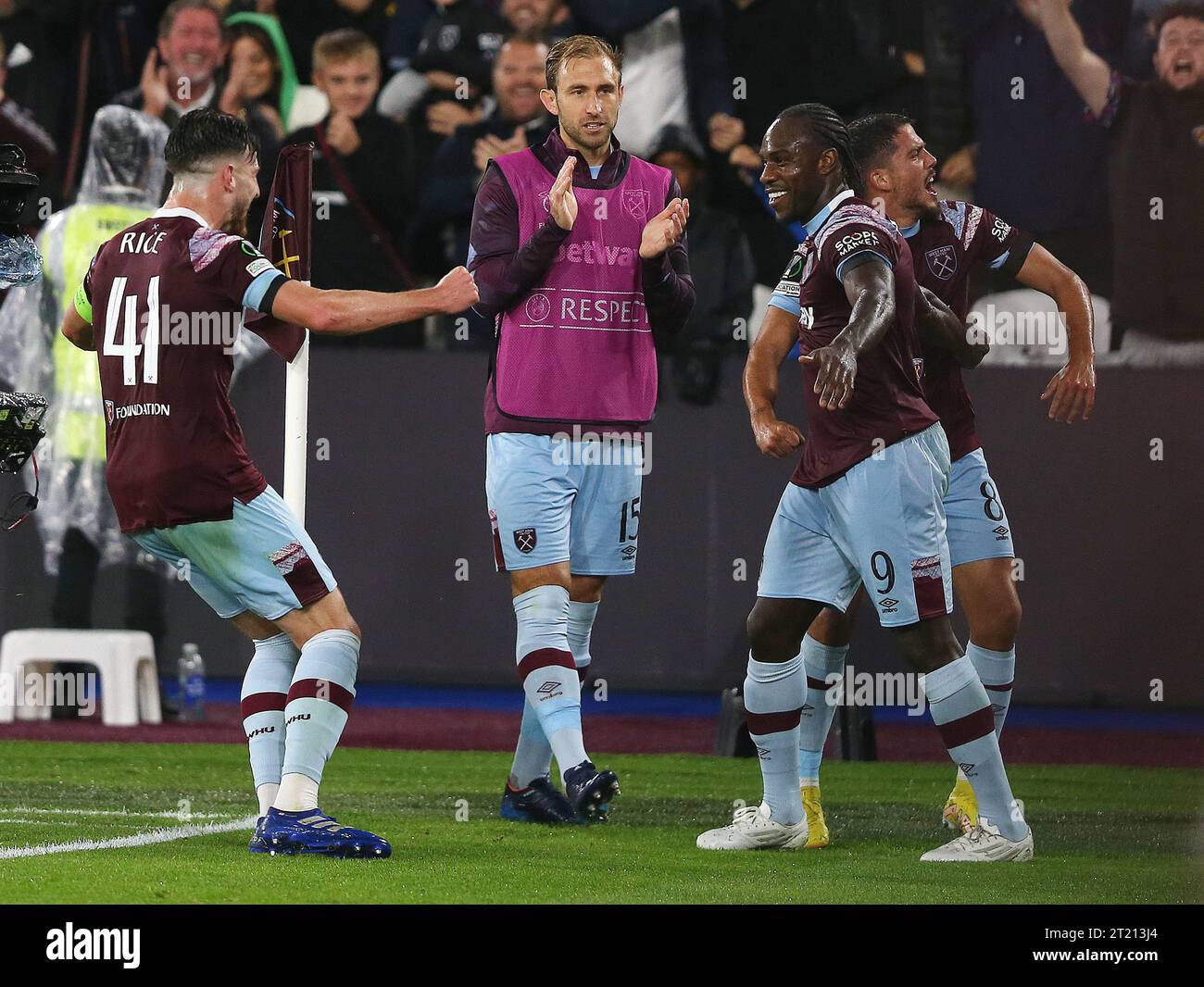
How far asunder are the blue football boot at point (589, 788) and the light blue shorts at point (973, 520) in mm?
1298

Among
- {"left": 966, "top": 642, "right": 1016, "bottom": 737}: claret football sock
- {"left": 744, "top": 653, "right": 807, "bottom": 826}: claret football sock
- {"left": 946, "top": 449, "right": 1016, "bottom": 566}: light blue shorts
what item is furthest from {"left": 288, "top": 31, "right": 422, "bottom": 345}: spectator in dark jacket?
{"left": 744, "top": 653, "right": 807, "bottom": 826}: claret football sock

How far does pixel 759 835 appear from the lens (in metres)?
5.16

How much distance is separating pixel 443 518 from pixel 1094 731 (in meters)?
3.66

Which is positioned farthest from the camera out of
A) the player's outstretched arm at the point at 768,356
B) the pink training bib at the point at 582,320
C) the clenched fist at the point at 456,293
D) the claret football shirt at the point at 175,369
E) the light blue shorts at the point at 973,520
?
the pink training bib at the point at 582,320

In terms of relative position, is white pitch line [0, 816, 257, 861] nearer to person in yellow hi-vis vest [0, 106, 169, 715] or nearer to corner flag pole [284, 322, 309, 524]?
corner flag pole [284, 322, 309, 524]

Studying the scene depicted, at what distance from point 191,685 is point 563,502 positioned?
13.0ft

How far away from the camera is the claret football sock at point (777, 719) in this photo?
5.14 meters

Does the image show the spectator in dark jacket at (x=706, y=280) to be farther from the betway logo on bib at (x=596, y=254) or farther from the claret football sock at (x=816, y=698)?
the claret football sock at (x=816, y=698)

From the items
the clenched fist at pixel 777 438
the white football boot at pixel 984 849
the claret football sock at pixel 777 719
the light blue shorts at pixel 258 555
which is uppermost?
the clenched fist at pixel 777 438

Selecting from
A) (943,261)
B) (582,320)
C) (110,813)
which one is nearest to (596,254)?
(582,320)

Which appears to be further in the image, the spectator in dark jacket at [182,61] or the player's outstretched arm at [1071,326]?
the spectator in dark jacket at [182,61]

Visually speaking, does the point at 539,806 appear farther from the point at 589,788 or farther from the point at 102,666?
the point at 102,666

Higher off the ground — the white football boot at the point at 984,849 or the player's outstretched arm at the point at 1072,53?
the player's outstretched arm at the point at 1072,53

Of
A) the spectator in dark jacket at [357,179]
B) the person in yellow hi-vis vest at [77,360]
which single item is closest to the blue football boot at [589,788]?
the person in yellow hi-vis vest at [77,360]
